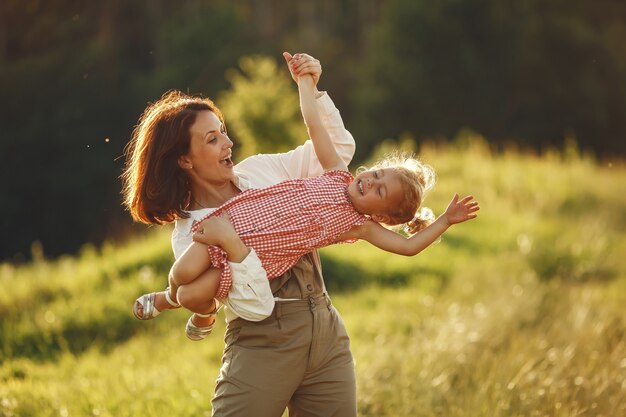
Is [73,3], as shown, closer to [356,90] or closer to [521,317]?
[356,90]

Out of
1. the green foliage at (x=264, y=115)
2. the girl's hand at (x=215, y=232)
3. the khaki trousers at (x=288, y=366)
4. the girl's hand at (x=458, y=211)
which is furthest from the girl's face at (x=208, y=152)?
the green foliage at (x=264, y=115)

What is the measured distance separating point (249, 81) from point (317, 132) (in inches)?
1023

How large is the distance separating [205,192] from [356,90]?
31.3 metres

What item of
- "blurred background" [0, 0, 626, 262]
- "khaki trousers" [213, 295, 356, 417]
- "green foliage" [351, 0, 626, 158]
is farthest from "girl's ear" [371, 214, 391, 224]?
"green foliage" [351, 0, 626, 158]

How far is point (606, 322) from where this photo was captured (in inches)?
232

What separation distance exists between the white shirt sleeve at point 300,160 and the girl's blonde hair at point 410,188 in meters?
0.14

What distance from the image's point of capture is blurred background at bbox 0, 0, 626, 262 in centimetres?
2819

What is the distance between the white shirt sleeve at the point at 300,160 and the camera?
3389mm

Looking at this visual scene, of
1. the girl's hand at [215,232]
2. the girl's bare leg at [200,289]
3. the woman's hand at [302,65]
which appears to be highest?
the woman's hand at [302,65]

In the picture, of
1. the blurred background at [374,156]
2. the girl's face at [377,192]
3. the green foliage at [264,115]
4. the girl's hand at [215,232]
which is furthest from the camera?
the green foliage at [264,115]

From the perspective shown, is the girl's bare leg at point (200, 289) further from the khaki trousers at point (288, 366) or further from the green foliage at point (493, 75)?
the green foliage at point (493, 75)

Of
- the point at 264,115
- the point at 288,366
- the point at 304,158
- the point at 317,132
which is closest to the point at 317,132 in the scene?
the point at 317,132

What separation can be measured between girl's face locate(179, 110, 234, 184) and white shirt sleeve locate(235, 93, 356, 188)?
205 millimetres

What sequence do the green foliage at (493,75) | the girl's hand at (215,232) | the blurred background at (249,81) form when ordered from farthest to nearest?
the green foliage at (493,75), the blurred background at (249,81), the girl's hand at (215,232)
